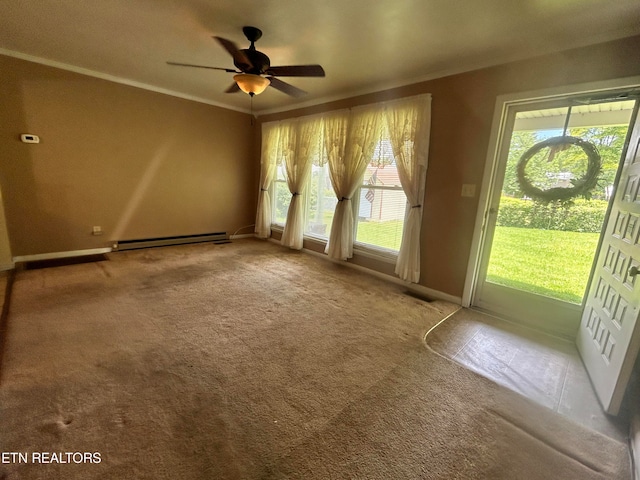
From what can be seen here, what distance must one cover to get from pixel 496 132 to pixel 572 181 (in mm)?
777

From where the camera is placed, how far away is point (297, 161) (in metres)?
4.61

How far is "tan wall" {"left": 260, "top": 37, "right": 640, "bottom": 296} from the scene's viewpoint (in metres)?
2.39

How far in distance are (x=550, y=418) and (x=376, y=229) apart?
261 centimetres

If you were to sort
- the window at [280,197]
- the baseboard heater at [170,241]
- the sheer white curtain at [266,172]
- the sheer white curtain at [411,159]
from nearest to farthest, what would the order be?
the sheer white curtain at [411,159] < the baseboard heater at [170,241] < the sheer white curtain at [266,172] < the window at [280,197]

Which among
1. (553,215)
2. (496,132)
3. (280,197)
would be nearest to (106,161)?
(280,197)

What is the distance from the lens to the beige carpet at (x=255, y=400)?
1.25 meters

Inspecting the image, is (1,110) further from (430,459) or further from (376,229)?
(430,459)

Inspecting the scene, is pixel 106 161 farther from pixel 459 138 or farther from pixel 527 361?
pixel 527 361

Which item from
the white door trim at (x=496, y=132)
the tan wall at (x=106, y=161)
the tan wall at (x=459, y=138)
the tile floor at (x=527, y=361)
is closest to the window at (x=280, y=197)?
the tan wall at (x=106, y=161)

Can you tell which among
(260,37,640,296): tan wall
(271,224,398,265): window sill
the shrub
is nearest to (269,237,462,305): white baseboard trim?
(260,37,640,296): tan wall

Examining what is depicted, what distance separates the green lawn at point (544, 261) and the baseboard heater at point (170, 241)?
14.6ft

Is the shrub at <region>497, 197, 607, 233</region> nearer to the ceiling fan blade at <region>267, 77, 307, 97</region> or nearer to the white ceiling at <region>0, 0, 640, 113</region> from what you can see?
the white ceiling at <region>0, 0, 640, 113</region>

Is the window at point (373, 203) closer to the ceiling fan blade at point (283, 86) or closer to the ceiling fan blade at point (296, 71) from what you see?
the ceiling fan blade at point (283, 86)

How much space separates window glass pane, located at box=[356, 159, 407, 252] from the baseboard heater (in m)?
2.80
